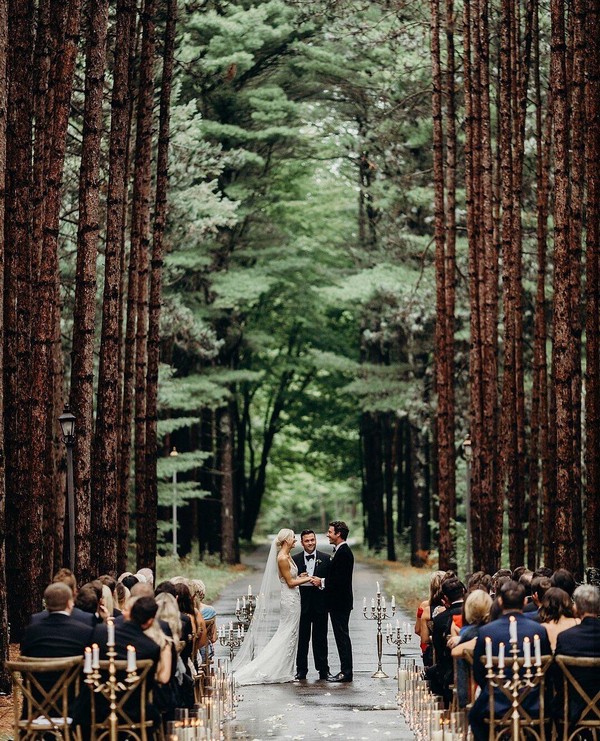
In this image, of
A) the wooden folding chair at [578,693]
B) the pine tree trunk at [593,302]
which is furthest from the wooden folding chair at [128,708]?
the pine tree trunk at [593,302]

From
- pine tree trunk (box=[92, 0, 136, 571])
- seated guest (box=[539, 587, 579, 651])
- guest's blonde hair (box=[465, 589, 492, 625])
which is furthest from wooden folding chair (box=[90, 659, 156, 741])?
pine tree trunk (box=[92, 0, 136, 571])

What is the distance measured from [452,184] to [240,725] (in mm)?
16288

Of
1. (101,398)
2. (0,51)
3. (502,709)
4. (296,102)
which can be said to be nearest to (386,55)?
(296,102)

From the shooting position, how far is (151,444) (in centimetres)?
2606

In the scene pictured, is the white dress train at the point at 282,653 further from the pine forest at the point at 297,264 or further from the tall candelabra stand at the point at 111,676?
the tall candelabra stand at the point at 111,676

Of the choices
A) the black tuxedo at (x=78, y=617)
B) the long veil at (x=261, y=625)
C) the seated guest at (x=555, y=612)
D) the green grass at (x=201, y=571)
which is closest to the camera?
the black tuxedo at (x=78, y=617)

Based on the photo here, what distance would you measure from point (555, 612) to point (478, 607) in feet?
2.38

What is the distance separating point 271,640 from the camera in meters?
18.9

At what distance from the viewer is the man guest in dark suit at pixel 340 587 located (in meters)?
18.1

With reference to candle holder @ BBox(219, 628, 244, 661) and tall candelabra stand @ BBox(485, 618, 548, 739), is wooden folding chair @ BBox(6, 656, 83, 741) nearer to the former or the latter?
tall candelabra stand @ BBox(485, 618, 548, 739)

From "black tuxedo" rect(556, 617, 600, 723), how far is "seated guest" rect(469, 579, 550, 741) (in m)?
0.14

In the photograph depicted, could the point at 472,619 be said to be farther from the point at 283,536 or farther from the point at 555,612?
the point at 283,536

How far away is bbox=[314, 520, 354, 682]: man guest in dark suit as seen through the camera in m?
18.1

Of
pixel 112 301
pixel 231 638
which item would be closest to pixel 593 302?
pixel 112 301
